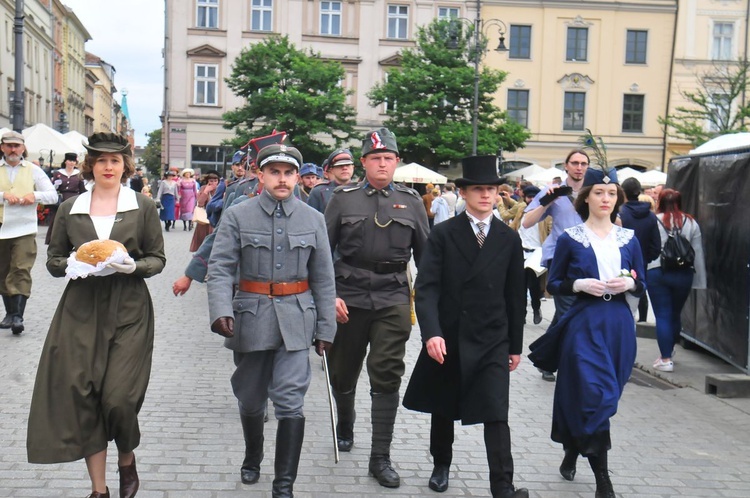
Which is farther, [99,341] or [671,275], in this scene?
[671,275]

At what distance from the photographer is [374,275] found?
587 cm

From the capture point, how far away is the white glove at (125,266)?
4613mm

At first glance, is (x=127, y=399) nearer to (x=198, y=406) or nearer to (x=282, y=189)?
(x=282, y=189)

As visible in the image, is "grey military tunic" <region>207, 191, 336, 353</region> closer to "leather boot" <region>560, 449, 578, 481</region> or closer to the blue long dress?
the blue long dress

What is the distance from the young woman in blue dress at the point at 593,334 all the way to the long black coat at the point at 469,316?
48 cm

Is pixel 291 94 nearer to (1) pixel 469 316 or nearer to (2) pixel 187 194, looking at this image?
(2) pixel 187 194

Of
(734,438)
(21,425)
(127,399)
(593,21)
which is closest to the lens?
(127,399)

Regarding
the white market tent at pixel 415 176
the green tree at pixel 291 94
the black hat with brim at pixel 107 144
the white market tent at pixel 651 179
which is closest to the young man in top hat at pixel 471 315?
the black hat with brim at pixel 107 144

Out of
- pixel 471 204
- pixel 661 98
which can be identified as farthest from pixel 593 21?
pixel 471 204

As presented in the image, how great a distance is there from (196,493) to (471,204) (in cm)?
213

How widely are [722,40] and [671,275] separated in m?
44.0

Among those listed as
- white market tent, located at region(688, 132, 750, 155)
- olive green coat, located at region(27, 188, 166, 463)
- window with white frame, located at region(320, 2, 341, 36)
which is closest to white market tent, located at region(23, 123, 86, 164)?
white market tent, located at region(688, 132, 750, 155)

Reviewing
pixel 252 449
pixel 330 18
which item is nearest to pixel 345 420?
pixel 252 449

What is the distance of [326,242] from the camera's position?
5289mm
